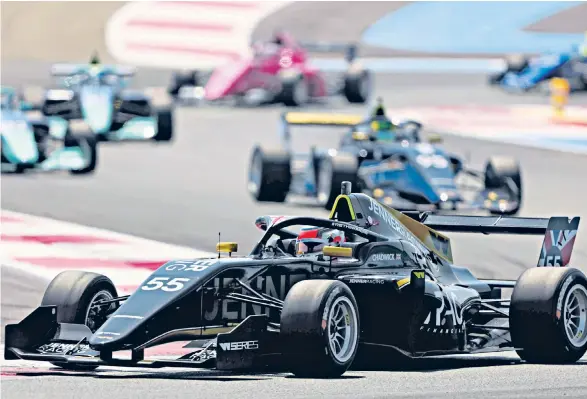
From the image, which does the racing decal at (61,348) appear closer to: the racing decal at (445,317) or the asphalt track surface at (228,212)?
the asphalt track surface at (228,212)

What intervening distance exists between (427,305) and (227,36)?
4401 cm

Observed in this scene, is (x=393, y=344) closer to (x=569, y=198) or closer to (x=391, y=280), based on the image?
(x=391, y=280)

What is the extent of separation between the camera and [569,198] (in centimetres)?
2273

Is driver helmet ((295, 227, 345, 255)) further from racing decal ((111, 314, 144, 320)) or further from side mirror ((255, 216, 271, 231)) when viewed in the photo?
racing decal ((111, 314, 144, 320))

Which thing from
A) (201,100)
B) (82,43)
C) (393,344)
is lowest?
(393,344)

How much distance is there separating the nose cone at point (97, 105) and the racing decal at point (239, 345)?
2000cm

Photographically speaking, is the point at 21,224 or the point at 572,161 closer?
the point at 21,224

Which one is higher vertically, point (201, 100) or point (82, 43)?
point (82, 43)

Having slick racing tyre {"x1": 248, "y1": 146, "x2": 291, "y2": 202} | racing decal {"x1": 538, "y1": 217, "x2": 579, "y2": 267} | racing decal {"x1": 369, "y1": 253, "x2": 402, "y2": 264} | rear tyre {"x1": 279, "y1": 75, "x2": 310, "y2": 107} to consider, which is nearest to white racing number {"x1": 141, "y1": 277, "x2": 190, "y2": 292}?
racing decal {"x1": 369, "y1": 253, "x2": 402, "y2": 264}

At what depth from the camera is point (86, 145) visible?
2592 cm

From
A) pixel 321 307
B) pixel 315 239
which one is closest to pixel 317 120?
pixel 315 239

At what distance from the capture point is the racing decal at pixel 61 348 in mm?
10500

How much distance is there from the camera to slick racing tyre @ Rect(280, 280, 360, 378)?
10.1 m

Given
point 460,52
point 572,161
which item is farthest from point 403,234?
point 460,52
